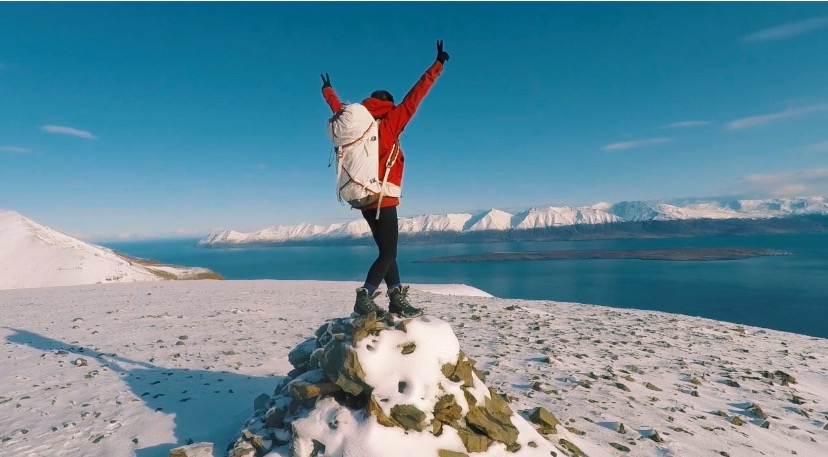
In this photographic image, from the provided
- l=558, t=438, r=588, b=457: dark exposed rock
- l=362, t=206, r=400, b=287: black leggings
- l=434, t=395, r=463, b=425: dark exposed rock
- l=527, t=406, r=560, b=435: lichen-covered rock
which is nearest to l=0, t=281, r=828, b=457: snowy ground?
l=558, t=438, r=588, b=457: dark exposed rock

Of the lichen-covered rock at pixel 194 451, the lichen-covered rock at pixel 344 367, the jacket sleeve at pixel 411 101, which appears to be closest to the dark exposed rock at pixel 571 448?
the lichen-covered rock at pixel 344 367

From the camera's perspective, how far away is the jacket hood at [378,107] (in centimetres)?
447

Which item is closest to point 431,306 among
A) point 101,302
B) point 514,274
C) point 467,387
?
point 467,387

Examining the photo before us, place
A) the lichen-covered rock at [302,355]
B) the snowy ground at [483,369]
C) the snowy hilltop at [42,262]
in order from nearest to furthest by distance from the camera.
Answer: the snowy ground at [483,369] < the lichen-covered rock at [302,355] < the snowy hilltop at [42,262]

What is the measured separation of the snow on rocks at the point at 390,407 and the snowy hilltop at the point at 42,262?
34.6m

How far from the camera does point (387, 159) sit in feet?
14.6

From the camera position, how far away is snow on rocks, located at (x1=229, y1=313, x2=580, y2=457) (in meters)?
3.88

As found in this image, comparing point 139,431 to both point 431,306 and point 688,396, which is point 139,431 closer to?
point 688,396

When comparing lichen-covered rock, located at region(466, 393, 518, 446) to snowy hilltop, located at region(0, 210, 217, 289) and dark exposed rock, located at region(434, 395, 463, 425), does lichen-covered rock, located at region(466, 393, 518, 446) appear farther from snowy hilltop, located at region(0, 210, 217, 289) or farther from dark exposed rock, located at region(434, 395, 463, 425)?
snowy hilltop, located at region(0, 210, 217, 289)

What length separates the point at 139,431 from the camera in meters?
4.91

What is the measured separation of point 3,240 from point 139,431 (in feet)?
140

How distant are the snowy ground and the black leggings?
255cm

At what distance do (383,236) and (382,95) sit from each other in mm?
1613

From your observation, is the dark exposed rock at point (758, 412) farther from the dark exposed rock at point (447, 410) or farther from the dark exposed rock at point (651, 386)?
the dark exposed rock at point (447, 410)
